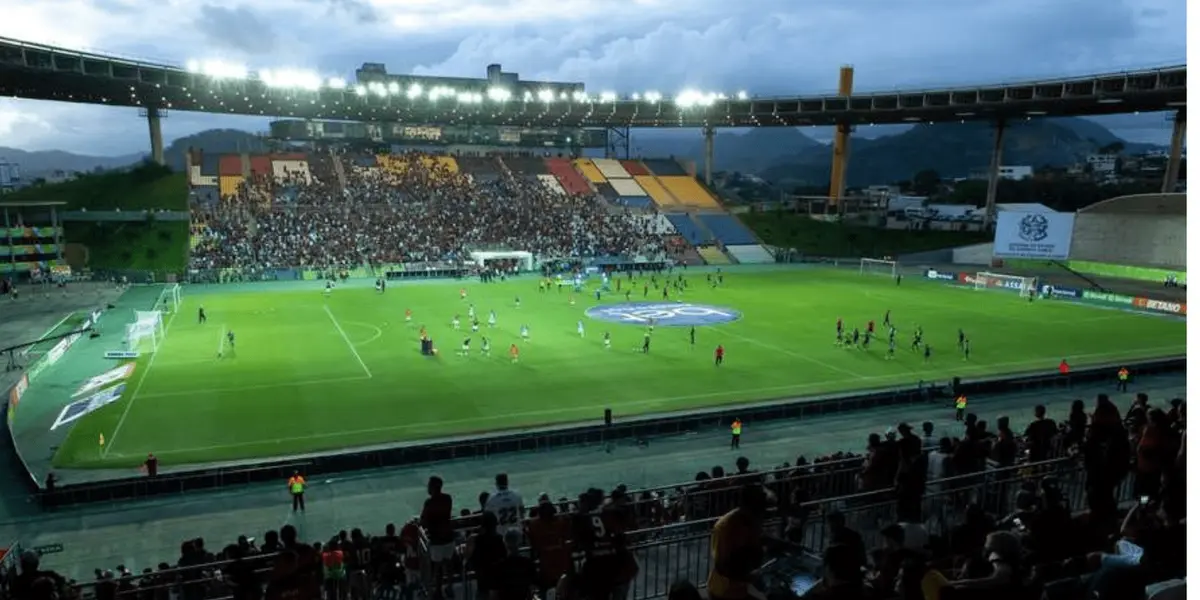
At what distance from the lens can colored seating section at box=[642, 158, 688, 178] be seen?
108812 millimetres

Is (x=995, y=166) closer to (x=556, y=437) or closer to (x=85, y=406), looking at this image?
(x=556, y=437)

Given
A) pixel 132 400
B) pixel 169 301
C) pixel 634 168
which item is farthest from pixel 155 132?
pixel 132 400

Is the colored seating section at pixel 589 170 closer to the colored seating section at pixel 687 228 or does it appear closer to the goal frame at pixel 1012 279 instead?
the colored seating section at pixel 687 228

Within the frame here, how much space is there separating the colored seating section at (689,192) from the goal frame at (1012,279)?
1580 inches

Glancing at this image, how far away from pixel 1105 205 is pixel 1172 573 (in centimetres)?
7457

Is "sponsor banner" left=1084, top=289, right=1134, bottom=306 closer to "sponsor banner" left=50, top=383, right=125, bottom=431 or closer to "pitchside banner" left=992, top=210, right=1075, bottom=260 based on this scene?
"pitchside banner" left=992, top=210, right=1075, bottom=260

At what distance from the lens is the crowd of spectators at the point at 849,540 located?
628 cm

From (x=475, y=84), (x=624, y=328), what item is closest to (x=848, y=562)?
(x=624, y=328)

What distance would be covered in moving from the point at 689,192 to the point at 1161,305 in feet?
194

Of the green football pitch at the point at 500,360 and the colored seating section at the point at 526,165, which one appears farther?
the colored seating section at the point at 526,165

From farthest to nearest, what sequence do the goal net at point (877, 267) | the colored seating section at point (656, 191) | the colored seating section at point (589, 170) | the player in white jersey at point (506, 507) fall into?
1. the colored seating section at point (589, 170)
2. the colored seating section at point (656, 191)
3. the goal net at point (877, 267)
4. the player in white jersey at point (506, 507)

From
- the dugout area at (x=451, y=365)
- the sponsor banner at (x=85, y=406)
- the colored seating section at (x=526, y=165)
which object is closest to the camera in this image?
the dugout area at (x=451, y=365)

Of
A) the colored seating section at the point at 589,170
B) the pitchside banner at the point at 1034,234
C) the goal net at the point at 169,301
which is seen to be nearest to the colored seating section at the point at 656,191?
the colored seating section at the point at 589,170

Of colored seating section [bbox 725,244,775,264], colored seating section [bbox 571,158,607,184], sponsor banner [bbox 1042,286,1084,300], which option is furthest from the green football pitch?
colored seating section [bbox 571,158,607,184]
